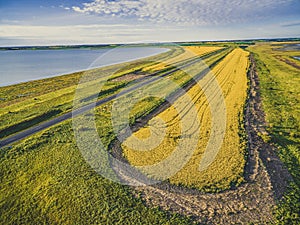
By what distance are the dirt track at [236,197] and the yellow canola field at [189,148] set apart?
1.95ft

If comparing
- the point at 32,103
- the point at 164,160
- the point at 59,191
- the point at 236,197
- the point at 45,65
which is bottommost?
the point at 45,65

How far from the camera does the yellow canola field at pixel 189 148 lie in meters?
14.4

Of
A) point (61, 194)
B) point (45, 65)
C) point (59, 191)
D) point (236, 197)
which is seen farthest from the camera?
point (45, 65)

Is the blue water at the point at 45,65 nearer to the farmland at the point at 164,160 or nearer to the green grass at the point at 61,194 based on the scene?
the farmland at the point at 164,160

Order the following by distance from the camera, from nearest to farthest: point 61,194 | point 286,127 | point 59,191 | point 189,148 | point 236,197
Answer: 1. point 236,197
2. point 61,194
3. point 59,191
4. point 189,148
5. point 286,127

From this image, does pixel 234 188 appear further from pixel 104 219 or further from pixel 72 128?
pixel 72 128

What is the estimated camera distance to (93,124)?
22.3 meters

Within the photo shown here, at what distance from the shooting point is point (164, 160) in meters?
16.2

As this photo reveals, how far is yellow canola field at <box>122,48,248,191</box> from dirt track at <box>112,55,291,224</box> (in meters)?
0.59

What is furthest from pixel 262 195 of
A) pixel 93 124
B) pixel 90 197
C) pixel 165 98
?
pixel 165 98

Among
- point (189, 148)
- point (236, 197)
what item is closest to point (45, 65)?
point (189, 148)

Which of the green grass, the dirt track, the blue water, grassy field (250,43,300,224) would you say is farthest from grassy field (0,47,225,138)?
grassy field (250,43,300,224)

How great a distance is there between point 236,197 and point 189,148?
17.4ft

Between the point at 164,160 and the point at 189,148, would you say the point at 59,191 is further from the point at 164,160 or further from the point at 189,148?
the point at 189,148
